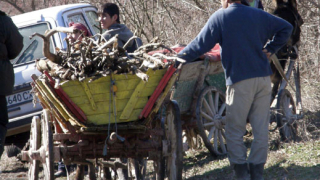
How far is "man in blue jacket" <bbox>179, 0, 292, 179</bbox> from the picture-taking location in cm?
468

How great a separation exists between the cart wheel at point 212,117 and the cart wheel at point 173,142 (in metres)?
1.13

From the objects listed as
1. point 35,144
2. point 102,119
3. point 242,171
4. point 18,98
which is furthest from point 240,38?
point 18,98

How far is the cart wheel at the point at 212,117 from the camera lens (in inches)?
255

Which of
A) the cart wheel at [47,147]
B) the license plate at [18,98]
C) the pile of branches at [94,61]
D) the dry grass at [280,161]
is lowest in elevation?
the dry grass at [280,161]

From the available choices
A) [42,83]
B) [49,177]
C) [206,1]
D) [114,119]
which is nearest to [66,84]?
[42,83]

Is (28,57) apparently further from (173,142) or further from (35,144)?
(173,142)

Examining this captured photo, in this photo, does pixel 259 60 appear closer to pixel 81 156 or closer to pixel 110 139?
pixel 110 139

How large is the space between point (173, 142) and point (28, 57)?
9.74 feet

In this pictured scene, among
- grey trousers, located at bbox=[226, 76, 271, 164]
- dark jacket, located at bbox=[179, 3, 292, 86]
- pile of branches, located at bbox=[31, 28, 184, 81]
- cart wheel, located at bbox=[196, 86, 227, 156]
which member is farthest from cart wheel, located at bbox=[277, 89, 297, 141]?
pile of branches, located at bbox=[31, 28, 184, 81]

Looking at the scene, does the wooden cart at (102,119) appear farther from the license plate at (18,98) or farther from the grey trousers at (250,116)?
the license plate at (18,98)

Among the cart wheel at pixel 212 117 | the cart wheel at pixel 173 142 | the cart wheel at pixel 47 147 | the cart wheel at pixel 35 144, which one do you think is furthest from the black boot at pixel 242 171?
the cart wheel at pixel 35 144

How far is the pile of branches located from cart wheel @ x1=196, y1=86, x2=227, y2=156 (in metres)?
1.98

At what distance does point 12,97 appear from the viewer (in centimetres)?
673

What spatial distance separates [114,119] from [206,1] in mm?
6253
